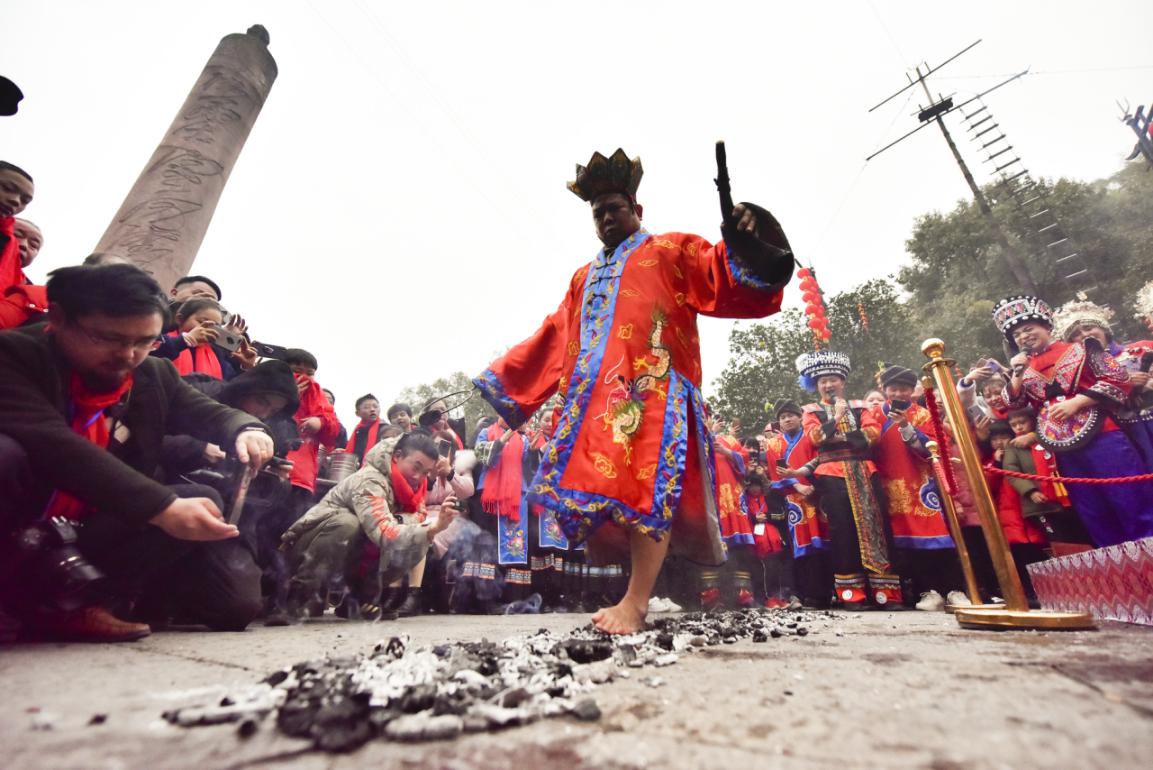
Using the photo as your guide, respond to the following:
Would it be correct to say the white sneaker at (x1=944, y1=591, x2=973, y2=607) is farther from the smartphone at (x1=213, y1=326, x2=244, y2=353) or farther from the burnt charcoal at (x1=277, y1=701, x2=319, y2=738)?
the smartphone at (x1=213, y1=326, x2=244, y2=353)

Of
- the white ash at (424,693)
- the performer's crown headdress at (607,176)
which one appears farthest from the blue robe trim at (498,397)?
the white ash at (424,693)

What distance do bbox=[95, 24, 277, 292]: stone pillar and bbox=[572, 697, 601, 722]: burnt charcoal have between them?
5358 mm

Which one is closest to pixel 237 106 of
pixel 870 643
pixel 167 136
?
pixel 167 136

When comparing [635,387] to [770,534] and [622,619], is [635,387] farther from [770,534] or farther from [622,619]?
[770,534]

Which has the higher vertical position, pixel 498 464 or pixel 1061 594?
pixel 498 464

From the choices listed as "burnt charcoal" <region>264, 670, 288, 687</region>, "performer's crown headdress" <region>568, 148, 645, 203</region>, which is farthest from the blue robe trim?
"burnt charcoal" <region>264, 670, 288, 687</region>

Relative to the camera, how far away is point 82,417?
1762 mm

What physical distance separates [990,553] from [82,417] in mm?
3540

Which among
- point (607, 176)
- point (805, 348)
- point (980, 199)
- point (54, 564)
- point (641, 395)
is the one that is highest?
point (980, 199)

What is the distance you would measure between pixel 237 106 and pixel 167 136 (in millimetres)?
782

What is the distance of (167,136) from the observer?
17.8 ft

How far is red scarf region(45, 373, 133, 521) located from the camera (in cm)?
172

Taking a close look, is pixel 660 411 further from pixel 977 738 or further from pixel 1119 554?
pixel 1119 554

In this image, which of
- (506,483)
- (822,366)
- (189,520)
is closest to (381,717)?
(189,520)
